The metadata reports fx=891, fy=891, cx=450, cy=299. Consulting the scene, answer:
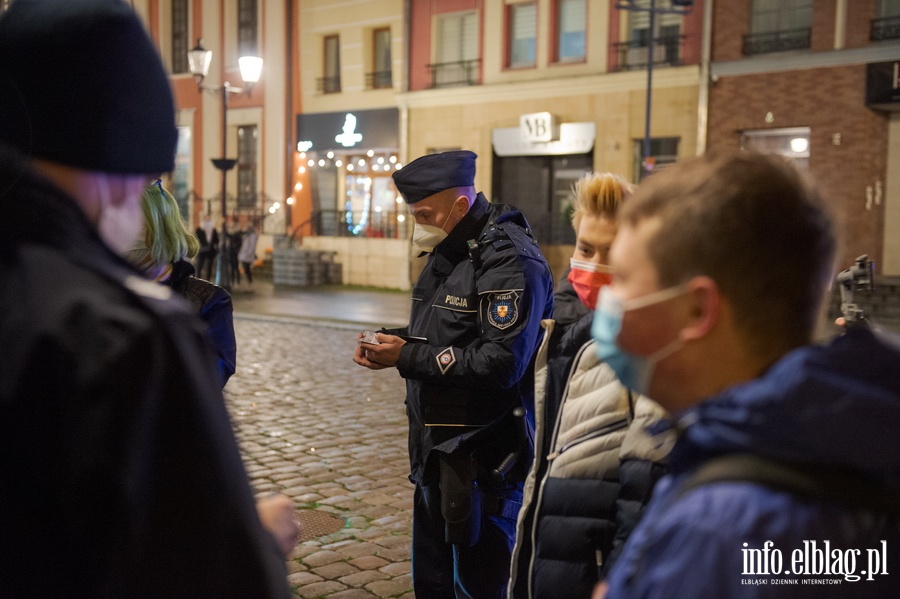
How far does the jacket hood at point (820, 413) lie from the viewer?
1134 millimetres

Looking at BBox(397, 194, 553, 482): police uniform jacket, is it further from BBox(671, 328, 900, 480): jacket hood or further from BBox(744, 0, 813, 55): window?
BBox(744, 0, 813, 55): window

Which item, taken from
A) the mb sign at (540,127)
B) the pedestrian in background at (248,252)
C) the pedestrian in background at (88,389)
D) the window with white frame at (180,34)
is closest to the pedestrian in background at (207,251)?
the pedestrian in background at (248,252)

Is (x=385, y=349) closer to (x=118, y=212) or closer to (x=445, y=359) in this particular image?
(x=445, y=359)

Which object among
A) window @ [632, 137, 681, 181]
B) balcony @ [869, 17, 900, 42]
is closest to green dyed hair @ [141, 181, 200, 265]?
window @ [632, 137, 681, 181]

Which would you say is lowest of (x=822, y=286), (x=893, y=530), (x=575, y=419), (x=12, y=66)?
→ (x=575, y=419)

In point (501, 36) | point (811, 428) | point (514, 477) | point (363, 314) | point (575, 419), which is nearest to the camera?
point (811, 428)

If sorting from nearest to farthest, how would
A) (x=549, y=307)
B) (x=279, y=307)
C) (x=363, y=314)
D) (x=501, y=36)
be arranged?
(x=549, y=307)
(x=363, y=314)
(x=279, y=307)
(x=501, y=36)

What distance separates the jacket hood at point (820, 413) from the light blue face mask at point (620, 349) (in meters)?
0.22

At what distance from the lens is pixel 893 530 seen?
3.91 feet

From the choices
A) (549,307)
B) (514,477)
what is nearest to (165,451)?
(514,477)

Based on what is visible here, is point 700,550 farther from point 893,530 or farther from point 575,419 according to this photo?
point 575,419

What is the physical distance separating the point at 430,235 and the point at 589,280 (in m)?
1.15

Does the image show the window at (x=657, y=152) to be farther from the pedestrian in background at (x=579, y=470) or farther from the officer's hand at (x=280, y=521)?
the officer's hand at (x=280, y=521)

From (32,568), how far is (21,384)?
0.25 meters
